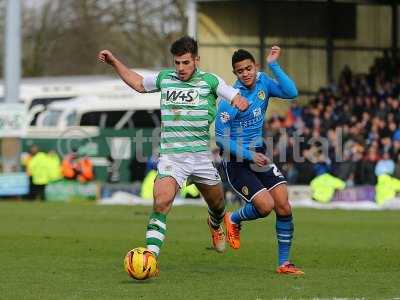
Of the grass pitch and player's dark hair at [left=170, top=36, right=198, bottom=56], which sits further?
player's dark hair at [left=170, top=36, right=198, bottom=56]

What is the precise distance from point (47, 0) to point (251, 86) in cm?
4789

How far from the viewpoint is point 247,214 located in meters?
12.0

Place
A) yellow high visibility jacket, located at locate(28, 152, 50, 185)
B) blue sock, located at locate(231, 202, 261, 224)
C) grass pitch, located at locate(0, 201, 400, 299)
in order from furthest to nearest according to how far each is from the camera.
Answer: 1. yellow high visibility jacket, located at locate(28, 152, 50, 185)
2. blue sock, located at locate(231, 202, 261, 224)
3. grass pitch, located at locate(0, 201, 400, 299)

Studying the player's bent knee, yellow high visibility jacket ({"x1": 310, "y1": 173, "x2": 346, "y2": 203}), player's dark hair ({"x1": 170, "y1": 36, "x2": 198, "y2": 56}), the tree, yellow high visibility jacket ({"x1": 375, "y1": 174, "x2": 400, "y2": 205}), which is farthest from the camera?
the tree

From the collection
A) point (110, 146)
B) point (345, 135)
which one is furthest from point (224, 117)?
point (110, 146)

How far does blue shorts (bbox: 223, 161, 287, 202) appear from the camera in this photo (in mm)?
11453

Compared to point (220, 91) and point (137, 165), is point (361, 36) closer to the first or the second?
point (137, 165)

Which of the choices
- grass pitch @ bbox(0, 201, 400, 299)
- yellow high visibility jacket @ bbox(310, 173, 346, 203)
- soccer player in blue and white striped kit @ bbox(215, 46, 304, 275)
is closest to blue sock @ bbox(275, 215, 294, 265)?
soccer player in blue and white striped kit @ bbox(215, 46, 304, 275)

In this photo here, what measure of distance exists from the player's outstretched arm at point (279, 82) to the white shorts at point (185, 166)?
96 cm

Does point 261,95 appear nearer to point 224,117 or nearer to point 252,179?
point 224,117

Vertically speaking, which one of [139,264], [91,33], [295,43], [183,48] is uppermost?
[91,33]

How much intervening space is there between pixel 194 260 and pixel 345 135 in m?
16.3

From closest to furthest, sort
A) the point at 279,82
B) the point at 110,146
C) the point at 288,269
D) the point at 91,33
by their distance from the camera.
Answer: the point at 288,269 → the point at 279,82 → the point at 110,146 → the point at 91,33

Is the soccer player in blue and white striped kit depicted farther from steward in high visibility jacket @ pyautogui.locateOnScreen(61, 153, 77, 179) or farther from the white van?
the white van
